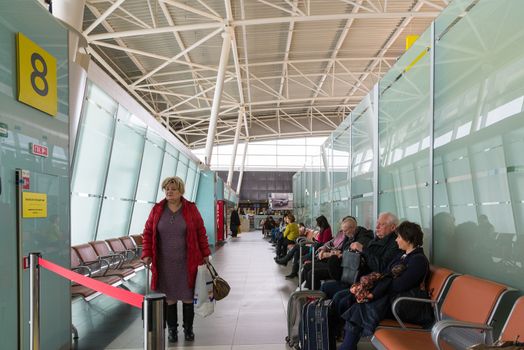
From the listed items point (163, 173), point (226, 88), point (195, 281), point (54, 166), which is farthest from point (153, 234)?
point (226, 88)

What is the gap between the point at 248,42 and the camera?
65.4 ft

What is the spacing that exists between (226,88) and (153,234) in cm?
2290

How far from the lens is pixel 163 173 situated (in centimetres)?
1525

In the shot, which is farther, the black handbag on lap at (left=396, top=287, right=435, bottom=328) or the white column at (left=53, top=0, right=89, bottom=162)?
the white column at (left=53, top=0, right=89, bottom=162)

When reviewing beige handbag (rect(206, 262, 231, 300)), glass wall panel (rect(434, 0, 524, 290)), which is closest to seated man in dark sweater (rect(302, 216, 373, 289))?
glass wall panel (rect(434, 0, 524, 290))

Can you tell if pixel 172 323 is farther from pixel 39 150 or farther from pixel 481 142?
pixel 481 142

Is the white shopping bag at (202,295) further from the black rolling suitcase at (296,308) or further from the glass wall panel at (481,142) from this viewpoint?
the glass wall panel at (481,142)

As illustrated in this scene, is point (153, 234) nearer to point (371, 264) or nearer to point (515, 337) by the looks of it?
point (371, 264)

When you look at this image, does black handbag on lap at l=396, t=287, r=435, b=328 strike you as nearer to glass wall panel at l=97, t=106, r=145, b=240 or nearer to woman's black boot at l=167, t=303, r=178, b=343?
woman's black boot at l=167, t=303, r=178, b=343

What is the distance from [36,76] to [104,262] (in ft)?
13.4

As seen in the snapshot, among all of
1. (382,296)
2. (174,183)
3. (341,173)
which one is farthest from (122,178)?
(382,296)

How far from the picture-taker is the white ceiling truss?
50.1ft

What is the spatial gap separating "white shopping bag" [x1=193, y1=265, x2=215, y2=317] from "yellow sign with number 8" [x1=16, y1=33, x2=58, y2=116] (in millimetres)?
1986

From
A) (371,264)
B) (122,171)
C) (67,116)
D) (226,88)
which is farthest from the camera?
(226,88)
